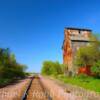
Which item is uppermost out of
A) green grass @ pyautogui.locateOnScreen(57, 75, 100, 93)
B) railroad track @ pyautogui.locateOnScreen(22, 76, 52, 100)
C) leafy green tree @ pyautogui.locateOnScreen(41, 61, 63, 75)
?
leafy green tree @ pyautogui.locateOnScreen(41, 61, 63, 75)

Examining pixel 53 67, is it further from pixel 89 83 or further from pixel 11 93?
pixel 11 93

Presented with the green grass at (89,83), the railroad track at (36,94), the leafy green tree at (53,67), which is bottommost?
the railroad track at (36,94)

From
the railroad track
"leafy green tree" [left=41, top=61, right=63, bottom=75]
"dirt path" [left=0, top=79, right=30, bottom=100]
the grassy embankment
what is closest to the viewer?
the railroad track

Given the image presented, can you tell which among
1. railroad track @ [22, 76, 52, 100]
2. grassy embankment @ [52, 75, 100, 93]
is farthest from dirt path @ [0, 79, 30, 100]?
grassy embankment @ [52, 75, 100, 93]

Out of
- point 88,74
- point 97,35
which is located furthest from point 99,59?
point 88,74

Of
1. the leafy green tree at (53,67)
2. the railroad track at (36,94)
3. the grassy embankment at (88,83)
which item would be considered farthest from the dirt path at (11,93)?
the leafy green tree at (53,67)

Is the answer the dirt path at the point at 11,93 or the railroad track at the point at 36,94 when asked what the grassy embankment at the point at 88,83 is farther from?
the dirt path at the point at 11,93

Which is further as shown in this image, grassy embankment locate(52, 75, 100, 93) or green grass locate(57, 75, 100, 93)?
grassy embankment locate(52, 75, 100, 93)

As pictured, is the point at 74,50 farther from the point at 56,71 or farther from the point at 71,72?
the point at 56,71

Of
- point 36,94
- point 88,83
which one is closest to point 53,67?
Answer: point 88,83

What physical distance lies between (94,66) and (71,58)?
750 inches

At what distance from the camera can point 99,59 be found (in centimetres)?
3750

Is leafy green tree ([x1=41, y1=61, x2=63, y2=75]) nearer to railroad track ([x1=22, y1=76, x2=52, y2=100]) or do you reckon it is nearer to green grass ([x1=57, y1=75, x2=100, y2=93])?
green grass ([x1=57, y1=75, x2=100, y2=93])

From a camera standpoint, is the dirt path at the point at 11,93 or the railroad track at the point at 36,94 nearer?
the railroad track at the point at 36,94
